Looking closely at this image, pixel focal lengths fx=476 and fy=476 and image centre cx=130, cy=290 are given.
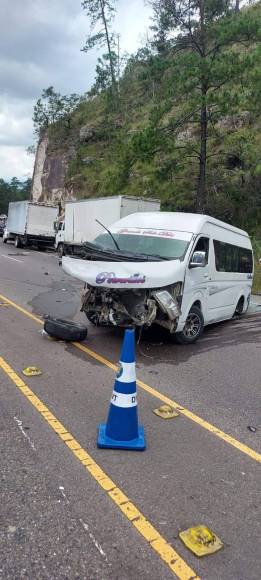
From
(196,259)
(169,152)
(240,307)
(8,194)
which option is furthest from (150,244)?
(8,194)

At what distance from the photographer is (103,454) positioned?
3.79 metres

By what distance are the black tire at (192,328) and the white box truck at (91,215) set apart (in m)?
12.3

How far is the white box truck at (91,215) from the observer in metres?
20.5

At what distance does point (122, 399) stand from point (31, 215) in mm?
26185

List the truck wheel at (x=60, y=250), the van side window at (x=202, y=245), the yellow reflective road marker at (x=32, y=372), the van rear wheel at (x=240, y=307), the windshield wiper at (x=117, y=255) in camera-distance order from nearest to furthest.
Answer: the yellow reflective road marker at (x=32, y=372) < the windshield wiper at (x=117, y=255) < the van side window at (x=202, y=245) < the van rear wheel at (x=240, y=307) < the truck wheel at (x=60, y=250)

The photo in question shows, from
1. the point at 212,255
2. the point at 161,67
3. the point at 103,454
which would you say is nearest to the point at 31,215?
the point at 161,67

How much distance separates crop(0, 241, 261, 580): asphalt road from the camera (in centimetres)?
265

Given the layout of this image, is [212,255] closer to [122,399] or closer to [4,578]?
[122,399]

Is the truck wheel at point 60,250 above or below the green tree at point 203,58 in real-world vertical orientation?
below

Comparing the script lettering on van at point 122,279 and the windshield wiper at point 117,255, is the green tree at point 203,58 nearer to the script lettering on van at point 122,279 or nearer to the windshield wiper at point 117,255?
the windshield wiper at point 117,255

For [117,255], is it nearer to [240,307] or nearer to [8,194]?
[240,307]

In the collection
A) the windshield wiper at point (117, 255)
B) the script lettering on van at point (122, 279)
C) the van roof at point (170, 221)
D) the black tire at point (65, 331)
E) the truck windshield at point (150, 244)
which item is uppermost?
the van roof at point (170, 221)

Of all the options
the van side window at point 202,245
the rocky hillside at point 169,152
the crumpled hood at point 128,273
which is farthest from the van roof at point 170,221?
the rocky hillside at point 169,152

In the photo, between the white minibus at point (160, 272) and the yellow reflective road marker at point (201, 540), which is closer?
the yellow reflective road marker at point (201, 540)
